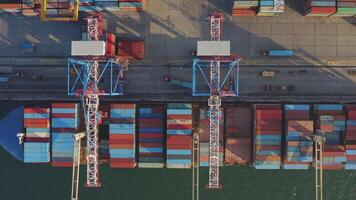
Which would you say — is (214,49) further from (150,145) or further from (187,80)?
(150,145)

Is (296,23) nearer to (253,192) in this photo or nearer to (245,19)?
(245,19)

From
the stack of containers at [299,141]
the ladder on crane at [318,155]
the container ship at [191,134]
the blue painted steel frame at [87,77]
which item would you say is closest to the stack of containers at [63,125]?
the container ship at [191,134]

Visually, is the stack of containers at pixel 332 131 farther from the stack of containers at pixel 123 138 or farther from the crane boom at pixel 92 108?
the crane boom at pixel 92 108

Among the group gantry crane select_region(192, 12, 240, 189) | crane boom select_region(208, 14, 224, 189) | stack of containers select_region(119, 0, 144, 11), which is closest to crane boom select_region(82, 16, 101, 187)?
stack of containers select_region(119, 0, 144, 11)

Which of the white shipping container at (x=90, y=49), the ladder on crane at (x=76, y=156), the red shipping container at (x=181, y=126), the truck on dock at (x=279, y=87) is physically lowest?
the ladder on crane at (x=76, y=156)

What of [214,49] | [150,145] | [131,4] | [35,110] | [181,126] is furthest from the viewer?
[131,4]

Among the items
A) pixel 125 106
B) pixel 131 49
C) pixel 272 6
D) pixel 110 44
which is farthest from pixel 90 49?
pixel 272 6

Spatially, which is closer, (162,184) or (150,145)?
(150,145)
